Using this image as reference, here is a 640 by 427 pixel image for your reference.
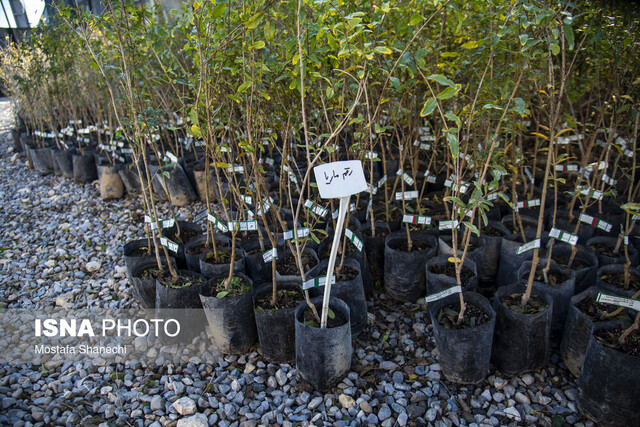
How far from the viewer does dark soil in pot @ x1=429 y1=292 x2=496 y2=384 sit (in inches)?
79.0

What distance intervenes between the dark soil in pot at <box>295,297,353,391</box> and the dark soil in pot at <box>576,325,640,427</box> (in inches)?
43.3

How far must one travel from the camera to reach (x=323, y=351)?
204 cm

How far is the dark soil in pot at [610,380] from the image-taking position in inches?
68.0

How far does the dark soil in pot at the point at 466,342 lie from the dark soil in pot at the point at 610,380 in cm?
42

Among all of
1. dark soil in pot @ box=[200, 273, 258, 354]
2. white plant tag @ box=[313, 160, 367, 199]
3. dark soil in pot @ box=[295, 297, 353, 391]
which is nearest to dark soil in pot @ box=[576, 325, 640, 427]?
dark soil in pot @ box=[295, 297, 353, 391]

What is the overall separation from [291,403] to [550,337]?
4.91 ft

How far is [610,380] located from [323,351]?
1.26m

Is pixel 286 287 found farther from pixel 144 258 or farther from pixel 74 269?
pixel 74 269

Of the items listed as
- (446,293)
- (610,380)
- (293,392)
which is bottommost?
(293,392)

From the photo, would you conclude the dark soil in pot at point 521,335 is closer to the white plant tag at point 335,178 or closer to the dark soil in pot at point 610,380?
the dark soil in pot at point 610,380

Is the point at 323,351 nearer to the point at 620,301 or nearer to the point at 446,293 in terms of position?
the point at 446,293

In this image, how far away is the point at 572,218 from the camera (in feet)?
9.89

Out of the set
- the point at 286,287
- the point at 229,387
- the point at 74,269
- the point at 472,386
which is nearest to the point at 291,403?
the point at 229,387

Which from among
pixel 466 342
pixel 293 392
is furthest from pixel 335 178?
pixel 293 392
